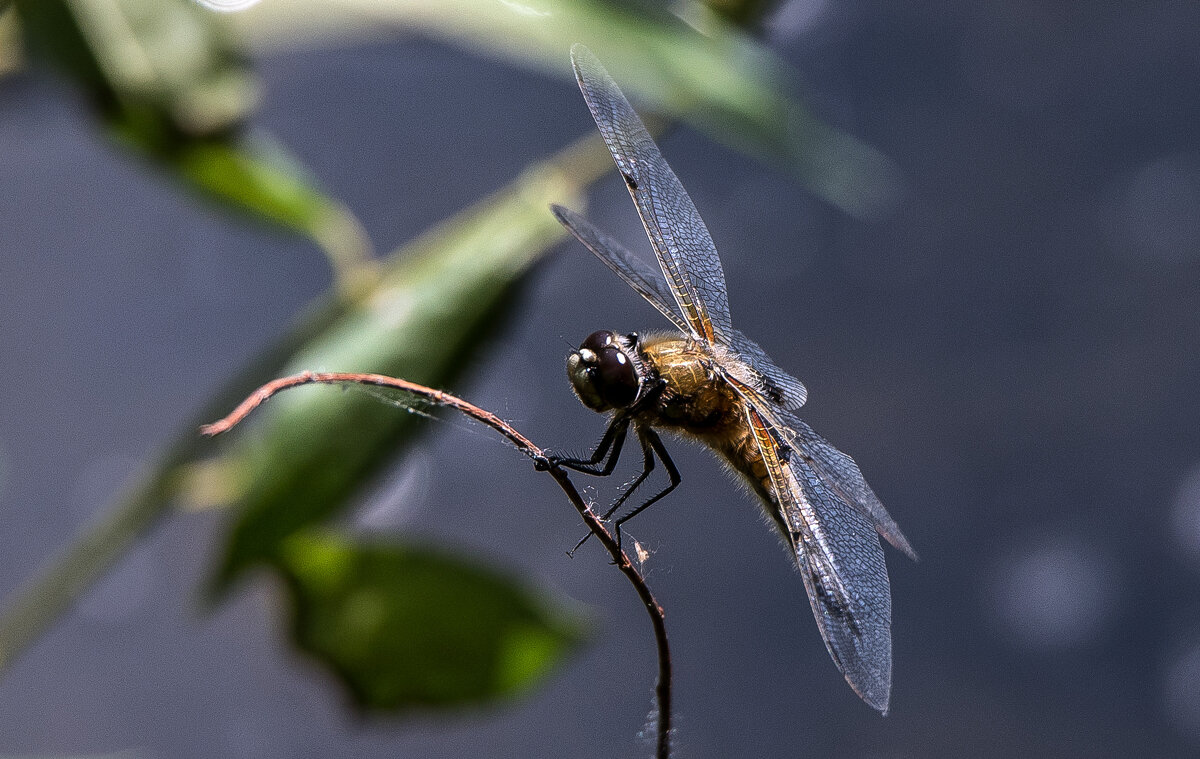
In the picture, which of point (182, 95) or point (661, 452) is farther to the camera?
point (182, 95)

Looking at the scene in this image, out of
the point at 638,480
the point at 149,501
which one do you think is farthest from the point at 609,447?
the point at 149,501

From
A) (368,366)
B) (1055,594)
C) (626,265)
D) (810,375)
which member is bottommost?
(1055,594)

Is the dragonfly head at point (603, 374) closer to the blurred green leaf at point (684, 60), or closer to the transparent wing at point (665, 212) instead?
the transparent wing at point (665, 212)

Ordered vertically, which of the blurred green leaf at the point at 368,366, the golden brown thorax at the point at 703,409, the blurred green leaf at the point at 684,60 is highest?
the blurred green leaf at the point at 684,60

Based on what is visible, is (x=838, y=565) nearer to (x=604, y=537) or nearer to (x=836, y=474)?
(x=836, y=474)

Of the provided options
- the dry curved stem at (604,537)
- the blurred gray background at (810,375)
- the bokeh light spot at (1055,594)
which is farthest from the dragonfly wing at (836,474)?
the bokeh light spot at (1055,594)

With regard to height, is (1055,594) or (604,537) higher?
(604,537)

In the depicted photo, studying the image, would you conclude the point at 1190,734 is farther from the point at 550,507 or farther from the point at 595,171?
the point at 595,171
